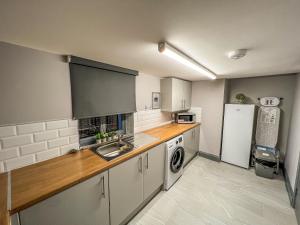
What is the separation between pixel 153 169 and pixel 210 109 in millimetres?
2160

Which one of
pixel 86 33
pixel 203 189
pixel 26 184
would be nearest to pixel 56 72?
pixel 86 33

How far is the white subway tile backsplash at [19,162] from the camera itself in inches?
45.6

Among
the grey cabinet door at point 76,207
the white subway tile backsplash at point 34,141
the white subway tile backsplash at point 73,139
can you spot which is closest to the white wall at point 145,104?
the white subway tile backsplash at point 73,139

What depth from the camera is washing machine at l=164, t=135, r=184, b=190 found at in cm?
208

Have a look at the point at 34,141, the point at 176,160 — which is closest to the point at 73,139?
the point at 34,141

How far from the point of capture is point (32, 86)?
1246 mm

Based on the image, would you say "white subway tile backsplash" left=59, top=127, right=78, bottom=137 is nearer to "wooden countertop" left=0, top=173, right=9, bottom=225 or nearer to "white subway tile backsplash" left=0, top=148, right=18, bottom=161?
"white subway tile backsplash" left=0, top=148, right=18, bottom=161

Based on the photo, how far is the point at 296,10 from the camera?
0.64 m

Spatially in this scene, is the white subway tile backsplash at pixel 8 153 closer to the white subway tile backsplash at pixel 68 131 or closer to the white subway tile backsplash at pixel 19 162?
the white subway tile backsplash at pixel 19 162

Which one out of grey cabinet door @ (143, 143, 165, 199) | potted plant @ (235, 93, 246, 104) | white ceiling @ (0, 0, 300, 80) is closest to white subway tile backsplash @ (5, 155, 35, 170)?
white ceiling @ (0, 0, 300, 80)

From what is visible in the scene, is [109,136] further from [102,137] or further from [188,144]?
[188,144]

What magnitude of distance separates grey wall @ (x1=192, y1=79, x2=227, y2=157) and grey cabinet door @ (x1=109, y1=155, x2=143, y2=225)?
7.48ft

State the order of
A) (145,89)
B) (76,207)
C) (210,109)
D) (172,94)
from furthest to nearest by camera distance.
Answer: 1. (210,109)
2. (172,94)
3. (145,89)
4. (76,207)

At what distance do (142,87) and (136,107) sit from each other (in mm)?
428
